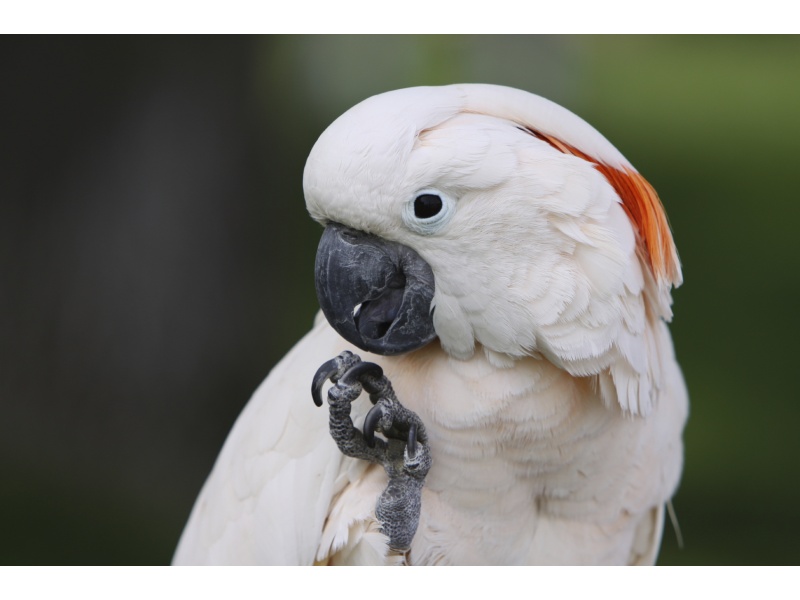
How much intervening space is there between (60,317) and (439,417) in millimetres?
1299

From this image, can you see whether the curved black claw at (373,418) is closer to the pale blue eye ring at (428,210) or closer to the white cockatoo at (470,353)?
the white cockatoo at (470,353)

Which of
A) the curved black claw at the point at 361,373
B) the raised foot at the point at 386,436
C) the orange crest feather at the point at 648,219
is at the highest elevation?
the orange crest feather at the point at 648,219

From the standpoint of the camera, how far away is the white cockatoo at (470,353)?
1.06 meters

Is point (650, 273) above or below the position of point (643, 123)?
below

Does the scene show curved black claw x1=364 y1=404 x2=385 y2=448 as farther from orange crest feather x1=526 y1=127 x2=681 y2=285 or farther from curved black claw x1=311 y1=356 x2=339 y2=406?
orange crest feather x1=526 y1=127 x2=681 y2=285

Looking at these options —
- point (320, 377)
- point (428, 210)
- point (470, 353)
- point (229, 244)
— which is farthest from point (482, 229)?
point (229, 244)

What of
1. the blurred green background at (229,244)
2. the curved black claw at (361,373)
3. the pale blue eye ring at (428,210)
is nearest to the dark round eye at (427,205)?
the pale blue eye ring at (428,210)

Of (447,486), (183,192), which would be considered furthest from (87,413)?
(447,486)

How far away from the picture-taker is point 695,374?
2289mm

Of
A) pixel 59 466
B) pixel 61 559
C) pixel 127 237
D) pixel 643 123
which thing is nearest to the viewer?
pixel 643 123

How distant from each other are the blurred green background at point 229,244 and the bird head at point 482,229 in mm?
500

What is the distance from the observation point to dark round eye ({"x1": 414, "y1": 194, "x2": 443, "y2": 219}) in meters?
1.04

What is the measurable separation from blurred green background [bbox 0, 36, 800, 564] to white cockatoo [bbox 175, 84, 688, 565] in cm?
52

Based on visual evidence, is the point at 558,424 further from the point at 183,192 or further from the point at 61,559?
the point at 183,192
